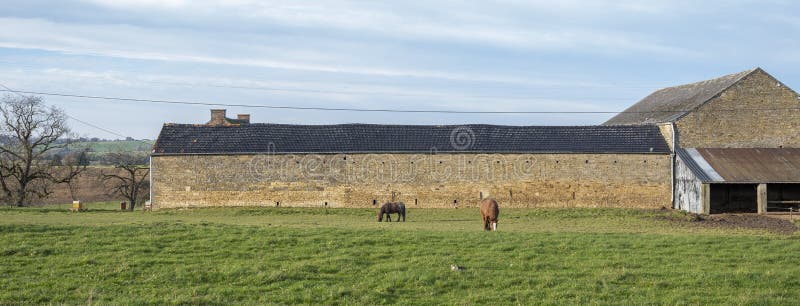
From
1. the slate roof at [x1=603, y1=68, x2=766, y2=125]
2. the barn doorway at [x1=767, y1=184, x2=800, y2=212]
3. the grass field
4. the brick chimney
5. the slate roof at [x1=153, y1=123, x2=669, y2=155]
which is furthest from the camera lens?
the brick chimney

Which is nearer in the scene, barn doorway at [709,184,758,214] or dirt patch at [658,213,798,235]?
dirt patch at [658,213,798,235]

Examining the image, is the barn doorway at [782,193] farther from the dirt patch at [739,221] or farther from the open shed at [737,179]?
the dirt patch at [739,221]

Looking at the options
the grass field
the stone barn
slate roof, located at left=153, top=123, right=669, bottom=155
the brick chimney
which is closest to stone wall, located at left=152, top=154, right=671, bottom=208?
slate roof, located at left=153, top=123, right=669, bottom=155

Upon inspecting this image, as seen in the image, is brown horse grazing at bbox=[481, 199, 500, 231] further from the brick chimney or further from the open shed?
the brick chimney

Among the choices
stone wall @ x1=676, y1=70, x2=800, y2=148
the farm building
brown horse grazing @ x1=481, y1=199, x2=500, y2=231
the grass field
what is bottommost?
the grass field

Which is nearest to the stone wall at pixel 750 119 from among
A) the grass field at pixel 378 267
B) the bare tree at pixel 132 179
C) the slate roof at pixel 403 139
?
the slate roof at pixel 403 139

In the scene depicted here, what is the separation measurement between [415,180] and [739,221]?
13.9m

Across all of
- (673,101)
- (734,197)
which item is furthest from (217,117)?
(734,197)

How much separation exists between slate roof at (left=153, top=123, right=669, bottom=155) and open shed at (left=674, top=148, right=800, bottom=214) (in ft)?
6.83

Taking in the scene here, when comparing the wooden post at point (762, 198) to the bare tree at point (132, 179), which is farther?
the bare tree at point (132, 179)

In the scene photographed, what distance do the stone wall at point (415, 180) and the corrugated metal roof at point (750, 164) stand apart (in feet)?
7.15

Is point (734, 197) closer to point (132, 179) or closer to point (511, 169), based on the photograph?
point (511, 169)

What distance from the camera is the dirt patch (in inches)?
948

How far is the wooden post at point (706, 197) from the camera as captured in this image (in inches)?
1228
